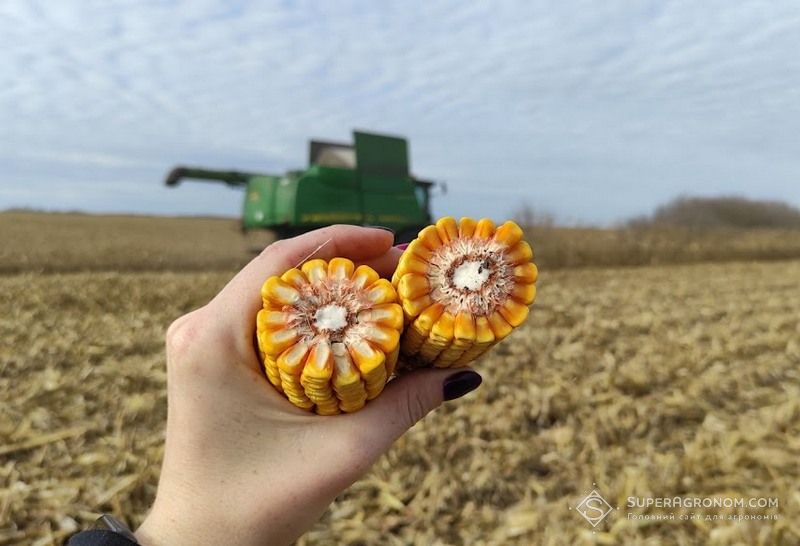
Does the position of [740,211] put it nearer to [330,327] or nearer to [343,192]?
[343,192]

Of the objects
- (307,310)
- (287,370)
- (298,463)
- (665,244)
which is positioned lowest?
(665,244)

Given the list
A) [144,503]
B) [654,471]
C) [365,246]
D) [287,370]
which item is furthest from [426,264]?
[654,471]

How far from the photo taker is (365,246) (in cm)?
189

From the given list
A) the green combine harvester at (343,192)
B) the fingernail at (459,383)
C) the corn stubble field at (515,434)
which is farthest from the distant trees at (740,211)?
the fingernail at (459,383)

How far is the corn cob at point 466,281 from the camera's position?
1.63m

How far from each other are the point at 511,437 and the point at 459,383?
3166mm

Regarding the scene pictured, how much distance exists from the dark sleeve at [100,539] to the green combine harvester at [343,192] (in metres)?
12.9

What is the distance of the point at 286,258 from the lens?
1836 millimetres

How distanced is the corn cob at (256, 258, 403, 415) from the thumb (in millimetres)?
190

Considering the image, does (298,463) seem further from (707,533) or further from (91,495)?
(707,533)

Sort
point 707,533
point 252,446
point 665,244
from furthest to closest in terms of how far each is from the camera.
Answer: point 665,244, point 707,533, point 252,446

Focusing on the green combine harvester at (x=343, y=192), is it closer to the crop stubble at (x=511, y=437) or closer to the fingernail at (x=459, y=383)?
the crop stubble at (x=511, y=437)

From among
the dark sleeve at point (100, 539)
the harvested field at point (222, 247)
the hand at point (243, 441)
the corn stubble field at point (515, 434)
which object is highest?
the hand at point (243, 441)

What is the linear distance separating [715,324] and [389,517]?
7.35 meters
